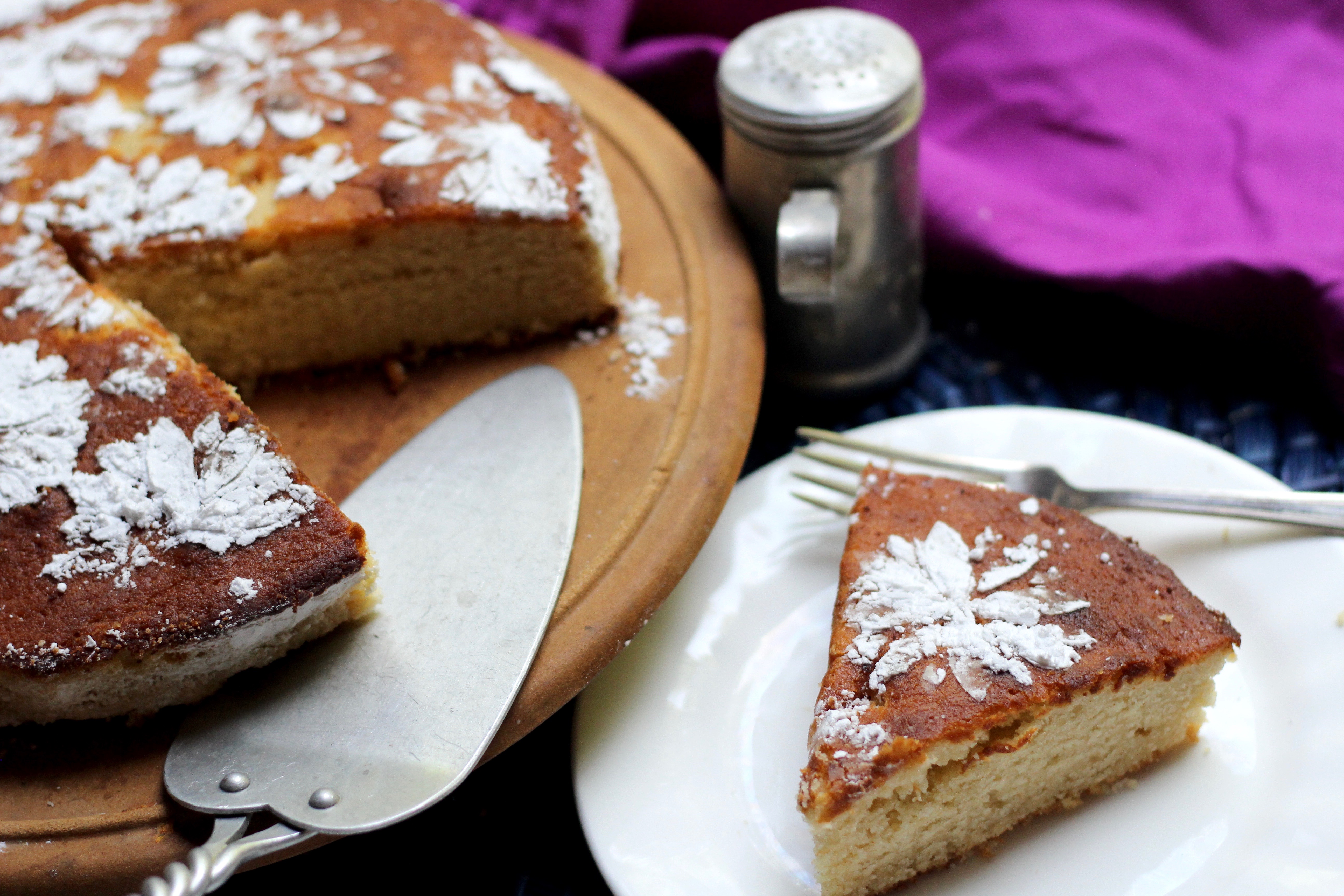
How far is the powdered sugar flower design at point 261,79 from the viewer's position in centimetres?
243

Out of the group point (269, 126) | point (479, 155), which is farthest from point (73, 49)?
point (479, 155)

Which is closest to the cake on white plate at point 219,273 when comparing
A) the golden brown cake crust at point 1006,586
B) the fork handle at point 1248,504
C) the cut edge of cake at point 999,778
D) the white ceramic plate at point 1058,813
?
the white ceramic plate at point 1058,813

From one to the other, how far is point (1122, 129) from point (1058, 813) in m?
1.74

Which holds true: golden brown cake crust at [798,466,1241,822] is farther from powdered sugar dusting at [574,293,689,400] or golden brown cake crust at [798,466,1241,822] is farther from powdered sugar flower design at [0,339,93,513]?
powdered sugar flower design at [0,339,93,513]

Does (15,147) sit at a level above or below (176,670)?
above

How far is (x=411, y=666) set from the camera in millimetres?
1826

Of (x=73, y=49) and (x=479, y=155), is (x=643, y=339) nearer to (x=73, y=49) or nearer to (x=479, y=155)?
(x=479, y=155)

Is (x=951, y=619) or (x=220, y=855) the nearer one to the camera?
(x=220, y=855)

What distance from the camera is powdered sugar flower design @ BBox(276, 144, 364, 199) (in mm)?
2320

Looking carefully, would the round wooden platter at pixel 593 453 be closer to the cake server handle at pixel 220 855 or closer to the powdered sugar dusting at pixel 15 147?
the cake server handle at pixel 220 855

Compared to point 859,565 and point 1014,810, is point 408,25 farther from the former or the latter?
point 1014,810

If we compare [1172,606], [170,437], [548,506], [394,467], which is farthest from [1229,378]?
[170,437]

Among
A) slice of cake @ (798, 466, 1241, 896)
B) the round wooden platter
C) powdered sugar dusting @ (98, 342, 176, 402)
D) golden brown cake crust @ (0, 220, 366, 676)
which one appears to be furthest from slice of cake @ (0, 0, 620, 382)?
slice of cake @ (798, 466, 1241, 896)

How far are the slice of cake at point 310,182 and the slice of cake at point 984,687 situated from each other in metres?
0.94
